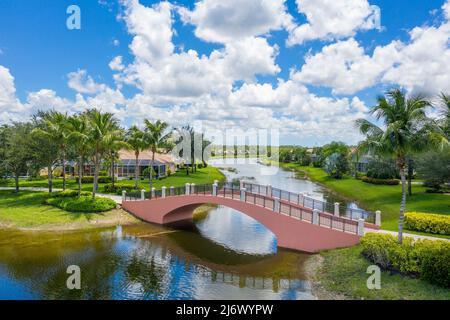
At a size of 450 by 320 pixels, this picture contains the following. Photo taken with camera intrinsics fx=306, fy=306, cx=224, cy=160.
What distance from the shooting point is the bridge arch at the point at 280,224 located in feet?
68.0

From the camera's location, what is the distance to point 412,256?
50.2ft

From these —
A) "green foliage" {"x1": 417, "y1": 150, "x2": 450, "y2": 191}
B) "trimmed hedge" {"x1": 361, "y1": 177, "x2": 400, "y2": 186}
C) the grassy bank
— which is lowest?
the grassy bank

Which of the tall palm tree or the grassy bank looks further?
the tall palm tree

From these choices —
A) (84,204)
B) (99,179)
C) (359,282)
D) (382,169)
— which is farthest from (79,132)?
(382,169)

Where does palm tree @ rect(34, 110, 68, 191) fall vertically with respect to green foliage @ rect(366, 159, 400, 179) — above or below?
above

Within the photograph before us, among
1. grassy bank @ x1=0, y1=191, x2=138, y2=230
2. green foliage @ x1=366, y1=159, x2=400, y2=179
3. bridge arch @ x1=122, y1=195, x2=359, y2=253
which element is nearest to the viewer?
bridge arch @ x1=122, y1=195, x2=359, y2=253

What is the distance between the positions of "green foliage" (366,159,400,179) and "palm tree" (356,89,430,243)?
3675 centimetres

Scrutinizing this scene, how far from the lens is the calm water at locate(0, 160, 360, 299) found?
643 inches

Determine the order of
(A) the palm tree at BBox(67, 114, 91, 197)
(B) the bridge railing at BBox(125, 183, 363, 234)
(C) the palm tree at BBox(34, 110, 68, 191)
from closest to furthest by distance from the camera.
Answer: (B) the bridge railing at BBox(125, 183, 363, 234)
(A) the palm tree at BBox(67, 114, 91, 197)
(C) the palm tree at BBox(34, 110, 68, 191)

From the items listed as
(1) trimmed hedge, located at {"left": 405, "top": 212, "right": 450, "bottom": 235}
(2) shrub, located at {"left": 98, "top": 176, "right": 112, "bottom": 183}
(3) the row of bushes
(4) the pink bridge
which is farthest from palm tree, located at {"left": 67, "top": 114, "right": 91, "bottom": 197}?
(1) trimmed hedge, located at {"left": 405, "top": 212, "right": 450, "bottom": 235}

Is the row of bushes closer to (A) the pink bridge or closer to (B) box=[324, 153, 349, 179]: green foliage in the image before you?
(A) the pink bridge

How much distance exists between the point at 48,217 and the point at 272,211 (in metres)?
21.9

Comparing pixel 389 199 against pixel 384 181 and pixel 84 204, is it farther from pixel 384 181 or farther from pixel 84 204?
pixel 84 204
